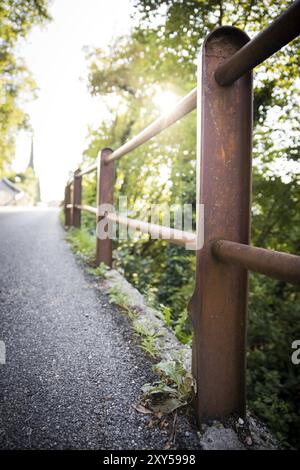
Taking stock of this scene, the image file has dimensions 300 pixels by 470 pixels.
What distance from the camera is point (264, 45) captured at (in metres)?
0.73

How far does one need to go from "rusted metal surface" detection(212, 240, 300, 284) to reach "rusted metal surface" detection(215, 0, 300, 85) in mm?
510

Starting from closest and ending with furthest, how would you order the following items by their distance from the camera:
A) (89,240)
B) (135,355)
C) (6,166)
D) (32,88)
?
(135,355)
(89,240)
(32,88)
(6,166)

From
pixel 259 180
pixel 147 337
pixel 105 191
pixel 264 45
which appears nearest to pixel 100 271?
pixel 105 191

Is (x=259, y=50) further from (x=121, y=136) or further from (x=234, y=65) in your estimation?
(x=121, y=136)

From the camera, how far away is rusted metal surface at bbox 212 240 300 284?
648 mm

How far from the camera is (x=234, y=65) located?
842 millimetres

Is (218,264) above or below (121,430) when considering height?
above

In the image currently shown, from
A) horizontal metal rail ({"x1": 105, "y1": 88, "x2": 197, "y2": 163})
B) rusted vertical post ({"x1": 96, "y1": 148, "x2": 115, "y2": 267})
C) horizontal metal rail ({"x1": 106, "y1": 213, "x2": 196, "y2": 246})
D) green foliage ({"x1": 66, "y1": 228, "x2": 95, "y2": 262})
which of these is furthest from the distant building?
horizontal metal rail ({"x1": 106, "y1": 213, "x2": 196, "y2": 246})

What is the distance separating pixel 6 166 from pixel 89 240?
84.3ft

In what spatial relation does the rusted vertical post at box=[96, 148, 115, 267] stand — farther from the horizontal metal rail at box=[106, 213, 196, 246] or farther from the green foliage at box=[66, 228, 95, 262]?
the horizontal metal rail at box=[106, 213, 196, 246]

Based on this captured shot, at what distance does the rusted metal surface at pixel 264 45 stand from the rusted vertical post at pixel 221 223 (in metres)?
0.05

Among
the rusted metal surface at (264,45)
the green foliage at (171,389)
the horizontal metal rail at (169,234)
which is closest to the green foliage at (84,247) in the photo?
the horizontal metal rail at (169,234)

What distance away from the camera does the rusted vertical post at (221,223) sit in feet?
3.00
